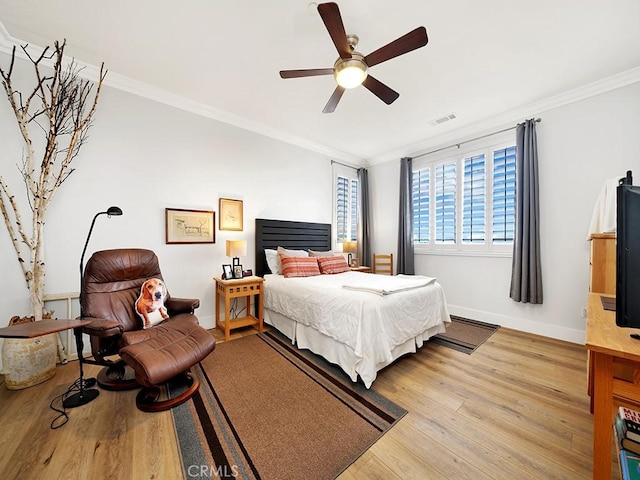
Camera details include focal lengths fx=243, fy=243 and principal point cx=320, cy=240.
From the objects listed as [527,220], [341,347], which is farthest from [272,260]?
[527,220]

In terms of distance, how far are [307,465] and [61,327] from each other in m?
1.64

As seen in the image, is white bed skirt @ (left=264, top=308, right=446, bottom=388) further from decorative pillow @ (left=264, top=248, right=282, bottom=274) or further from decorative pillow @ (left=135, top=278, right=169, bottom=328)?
decorative pillow @ (left=135, top=278, right=169, bottom=328)

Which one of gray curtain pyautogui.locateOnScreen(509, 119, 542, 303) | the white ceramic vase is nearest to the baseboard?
gray curtain pyautogui.locateOnScreen(509, 119, 542, 303)

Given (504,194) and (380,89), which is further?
(504,194)

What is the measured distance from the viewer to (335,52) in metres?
2.26

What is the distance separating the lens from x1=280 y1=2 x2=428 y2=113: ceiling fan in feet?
5.14

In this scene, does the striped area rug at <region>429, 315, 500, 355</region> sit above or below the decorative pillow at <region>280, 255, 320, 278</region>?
below

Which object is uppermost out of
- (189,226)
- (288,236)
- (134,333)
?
(189,226)

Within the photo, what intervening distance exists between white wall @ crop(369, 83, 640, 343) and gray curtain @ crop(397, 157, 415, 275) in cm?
118

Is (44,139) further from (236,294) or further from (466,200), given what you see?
(466,200)

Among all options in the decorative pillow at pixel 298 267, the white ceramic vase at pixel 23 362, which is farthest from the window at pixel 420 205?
the white ceramic vase at pixel 23 362

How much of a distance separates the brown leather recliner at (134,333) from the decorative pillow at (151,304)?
77 millimetres

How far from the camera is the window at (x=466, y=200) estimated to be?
342cm

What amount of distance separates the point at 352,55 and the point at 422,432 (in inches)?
106
